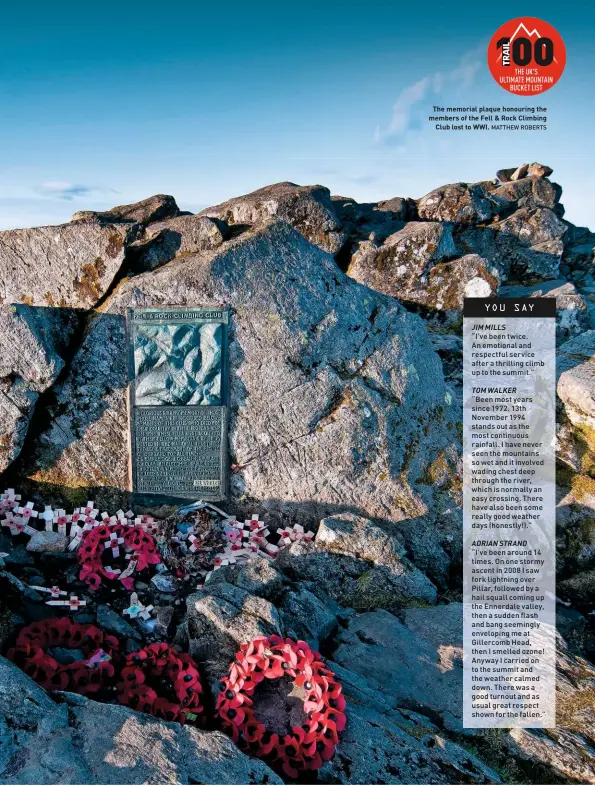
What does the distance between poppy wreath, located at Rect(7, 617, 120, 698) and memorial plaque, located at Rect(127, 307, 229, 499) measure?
3138 mm

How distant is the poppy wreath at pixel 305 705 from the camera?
4.76 metres

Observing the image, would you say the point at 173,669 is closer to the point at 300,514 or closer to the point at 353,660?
the point at 353,660

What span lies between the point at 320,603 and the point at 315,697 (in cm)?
198

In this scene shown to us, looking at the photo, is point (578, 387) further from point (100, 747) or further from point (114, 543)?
point (100, 747)

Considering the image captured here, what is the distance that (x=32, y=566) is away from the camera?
802 centimetres

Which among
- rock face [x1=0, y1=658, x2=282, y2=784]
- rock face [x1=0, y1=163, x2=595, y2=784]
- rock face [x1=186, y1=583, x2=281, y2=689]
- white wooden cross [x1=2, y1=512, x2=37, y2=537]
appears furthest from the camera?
white wooden cross [x1=2, y1=512, x2=37, y2=537]

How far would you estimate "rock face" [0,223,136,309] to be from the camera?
355 inches

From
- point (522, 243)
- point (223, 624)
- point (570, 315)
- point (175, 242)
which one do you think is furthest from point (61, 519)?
point (522, 243)

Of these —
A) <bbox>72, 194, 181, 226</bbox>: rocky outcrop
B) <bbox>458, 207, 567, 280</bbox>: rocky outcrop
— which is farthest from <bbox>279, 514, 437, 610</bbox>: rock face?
<bbox>458, 207, 567, 280</bbox>: rocky outcrop

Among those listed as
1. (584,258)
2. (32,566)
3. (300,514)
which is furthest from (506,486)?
(584,258)

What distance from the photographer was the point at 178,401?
29.5 feet

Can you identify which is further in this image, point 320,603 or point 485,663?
point 320,603

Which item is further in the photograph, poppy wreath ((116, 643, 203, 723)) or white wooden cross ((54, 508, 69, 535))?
white wooden cross ((54, 508, 69, 535))

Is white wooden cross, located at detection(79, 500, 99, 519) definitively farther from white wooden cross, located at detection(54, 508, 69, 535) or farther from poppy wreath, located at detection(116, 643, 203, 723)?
poppy wreath, located at detection(116, 643, 203, 723)
